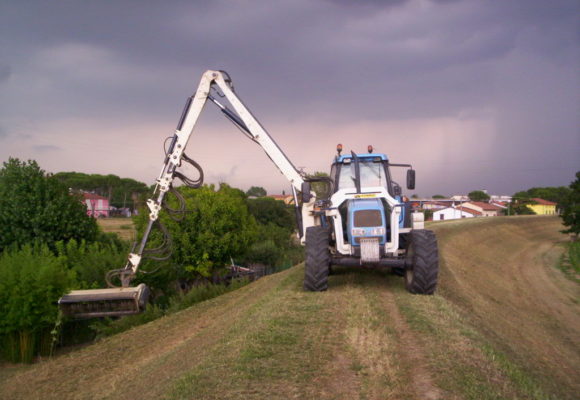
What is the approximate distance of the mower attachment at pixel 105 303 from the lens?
375 inches

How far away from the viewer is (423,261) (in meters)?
9.33

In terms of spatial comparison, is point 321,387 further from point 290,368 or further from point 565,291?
point 565,291

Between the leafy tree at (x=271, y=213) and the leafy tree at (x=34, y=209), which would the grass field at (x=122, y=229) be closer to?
the leafy tree at (x=34, y=209)

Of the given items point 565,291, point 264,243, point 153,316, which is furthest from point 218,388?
point 264,243

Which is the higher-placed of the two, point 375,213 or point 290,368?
point 375,213

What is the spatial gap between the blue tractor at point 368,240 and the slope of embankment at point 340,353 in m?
0.48

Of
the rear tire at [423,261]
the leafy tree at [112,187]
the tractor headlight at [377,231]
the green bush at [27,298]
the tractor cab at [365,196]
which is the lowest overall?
the green bush at [27,298]

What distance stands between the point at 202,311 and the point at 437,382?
29.0 feet

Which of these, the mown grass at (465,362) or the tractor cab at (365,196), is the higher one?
the tractor cab at (365,196)

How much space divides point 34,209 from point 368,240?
14003 mm

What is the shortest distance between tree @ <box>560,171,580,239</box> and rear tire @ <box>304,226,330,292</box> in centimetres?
3301

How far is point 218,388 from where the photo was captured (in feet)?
17.0

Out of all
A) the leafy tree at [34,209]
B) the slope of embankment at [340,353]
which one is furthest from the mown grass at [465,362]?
the leafy tree at [34,209]

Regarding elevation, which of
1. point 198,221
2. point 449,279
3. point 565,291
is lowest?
point 565,291
